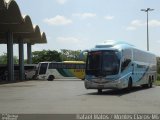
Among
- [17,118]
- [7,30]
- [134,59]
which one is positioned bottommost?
[17,118]

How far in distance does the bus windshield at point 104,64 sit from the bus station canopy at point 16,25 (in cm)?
1883

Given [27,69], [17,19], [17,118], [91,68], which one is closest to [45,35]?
[27,69]

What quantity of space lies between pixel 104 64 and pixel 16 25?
108ft

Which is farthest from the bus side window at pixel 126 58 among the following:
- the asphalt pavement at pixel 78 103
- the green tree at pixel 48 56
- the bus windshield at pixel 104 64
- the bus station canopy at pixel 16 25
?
the green tree at pixel 48 56

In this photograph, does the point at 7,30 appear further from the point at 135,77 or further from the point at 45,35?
the point at 135,77

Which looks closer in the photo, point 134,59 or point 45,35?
point 134,59

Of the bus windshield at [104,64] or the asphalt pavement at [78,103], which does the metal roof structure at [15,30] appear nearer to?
the bus windshield at [104,64]

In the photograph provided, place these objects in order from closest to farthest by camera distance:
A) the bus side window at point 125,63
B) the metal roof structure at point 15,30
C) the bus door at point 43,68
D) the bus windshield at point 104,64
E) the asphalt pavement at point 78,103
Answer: the asphalt pavement at point 78,103
the bus windshield at point 104,64
the bus side window at point 125,63
the metal roof structure at point 15,30
the bus door at point 43,68

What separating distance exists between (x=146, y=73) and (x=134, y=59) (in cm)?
490

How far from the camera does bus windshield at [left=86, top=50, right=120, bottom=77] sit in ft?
83.7

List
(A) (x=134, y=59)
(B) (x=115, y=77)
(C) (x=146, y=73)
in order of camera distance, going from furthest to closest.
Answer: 1. (C) (x=146, y=73)
2. (A) (x=134, y=59)
3. (B) (x=115, y=77)

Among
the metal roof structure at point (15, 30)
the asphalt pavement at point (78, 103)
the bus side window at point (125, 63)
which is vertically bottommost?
the asphalt pavement at point (78, 103)

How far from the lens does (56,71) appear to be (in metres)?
61.2

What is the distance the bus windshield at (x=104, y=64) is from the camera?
83.7 ft
